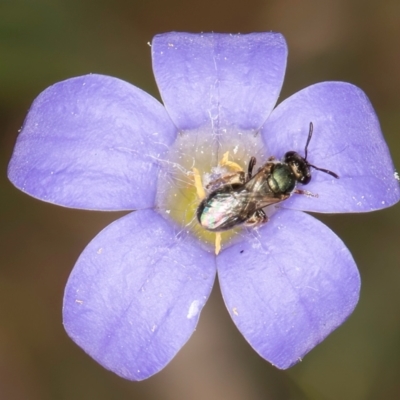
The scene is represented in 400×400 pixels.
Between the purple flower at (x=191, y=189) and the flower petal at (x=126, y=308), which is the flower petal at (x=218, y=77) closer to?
the purple flower at (x=191, y=189)

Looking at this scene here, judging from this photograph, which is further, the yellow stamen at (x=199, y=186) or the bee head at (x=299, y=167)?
the yellow stamen at (x=199, y=186)

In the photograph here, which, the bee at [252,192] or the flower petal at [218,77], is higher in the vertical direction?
the flower petal at [218,77]

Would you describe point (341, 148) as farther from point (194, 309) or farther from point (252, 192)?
point (194, 309)

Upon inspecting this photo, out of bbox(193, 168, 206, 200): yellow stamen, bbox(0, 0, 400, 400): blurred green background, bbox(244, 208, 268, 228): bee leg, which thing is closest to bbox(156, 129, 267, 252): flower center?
bbox(193, 168, 206, 200): yellow stamen

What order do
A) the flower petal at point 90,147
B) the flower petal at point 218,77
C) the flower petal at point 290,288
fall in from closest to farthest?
the flower petal at point 90,147 < the flower petal at point 290,288 < the flower petal at point 218,77

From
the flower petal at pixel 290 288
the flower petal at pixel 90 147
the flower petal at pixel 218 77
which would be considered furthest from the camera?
the flower petal at pixel 218 77

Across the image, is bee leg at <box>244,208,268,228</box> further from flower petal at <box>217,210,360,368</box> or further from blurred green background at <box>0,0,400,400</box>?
blurred green background at <box>0,0,400,400</box>

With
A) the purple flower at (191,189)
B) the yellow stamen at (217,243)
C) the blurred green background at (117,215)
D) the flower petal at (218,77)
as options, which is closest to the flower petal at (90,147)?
the purple flower at (191,189)

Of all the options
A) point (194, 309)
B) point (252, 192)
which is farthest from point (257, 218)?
point (194, 309)
